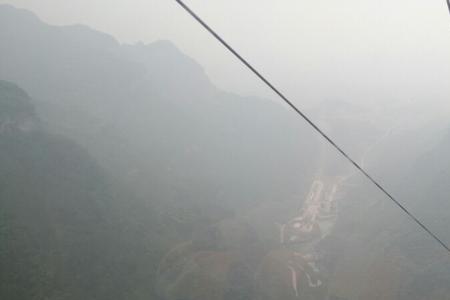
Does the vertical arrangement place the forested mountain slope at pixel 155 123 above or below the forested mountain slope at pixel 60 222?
below

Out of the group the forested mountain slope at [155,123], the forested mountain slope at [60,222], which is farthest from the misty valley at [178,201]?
the forested mountain slope at [155,123]

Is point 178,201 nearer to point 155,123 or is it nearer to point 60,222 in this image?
point 60,222

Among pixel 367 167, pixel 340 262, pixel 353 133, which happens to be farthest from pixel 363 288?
pixel 353 133

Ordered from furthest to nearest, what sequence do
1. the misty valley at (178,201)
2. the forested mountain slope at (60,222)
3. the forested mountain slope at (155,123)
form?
1. the forested mountain slope at (155,123)
2. the misty valley at (178,201)
3. the forested mountain slope at (60,222)

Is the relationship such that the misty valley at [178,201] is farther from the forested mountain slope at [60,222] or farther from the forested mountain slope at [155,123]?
the forested mountain slope at [155,123]

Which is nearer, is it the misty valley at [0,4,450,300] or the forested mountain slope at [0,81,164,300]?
the forested mountain slope at [0,81,164,300]

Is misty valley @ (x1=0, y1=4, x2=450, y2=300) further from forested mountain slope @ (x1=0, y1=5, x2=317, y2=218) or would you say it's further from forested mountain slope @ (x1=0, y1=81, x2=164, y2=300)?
forested mountain slope @ (x1=0, y1=5, x2=317, y2=218)

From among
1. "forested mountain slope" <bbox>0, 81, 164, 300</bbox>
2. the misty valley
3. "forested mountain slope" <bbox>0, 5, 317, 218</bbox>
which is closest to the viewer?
"forested mountain slope" <bbox>0, 81, 164, 300</bbox>

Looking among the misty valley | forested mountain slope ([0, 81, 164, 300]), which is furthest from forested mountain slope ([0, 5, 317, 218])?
forested mountain slope ([0, 81, 164, 300])

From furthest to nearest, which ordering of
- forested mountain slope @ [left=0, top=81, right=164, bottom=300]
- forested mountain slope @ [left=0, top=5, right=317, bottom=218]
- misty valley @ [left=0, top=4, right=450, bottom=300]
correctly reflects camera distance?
forested mountain slope @ [left=0, top=5, right=317, bottom=218], misty valley @ [left=0, top=4, right=450, bottom=300], forested mountain slope @ [left=0, top=81, right=164, bottom=300]

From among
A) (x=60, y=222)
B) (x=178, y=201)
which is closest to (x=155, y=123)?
(x=178, y=201)

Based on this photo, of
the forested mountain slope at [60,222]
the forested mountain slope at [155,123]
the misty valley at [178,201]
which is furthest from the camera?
the forested mountain slope at [155,123]
